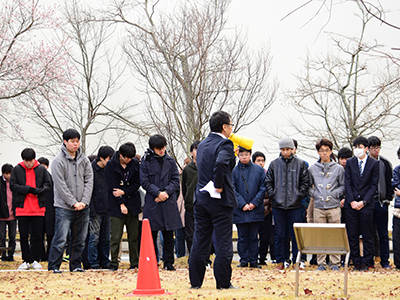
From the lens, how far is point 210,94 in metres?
12.8

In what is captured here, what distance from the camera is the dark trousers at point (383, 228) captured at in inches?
319

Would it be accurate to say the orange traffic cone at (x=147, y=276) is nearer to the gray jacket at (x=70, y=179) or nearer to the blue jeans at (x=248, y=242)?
the gray jacket at (x=70, y=179)

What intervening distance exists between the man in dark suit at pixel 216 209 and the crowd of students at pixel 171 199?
2293mm

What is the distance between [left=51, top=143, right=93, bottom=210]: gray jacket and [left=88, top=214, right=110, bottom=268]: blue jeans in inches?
39.7

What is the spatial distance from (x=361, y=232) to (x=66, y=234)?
469 centimetres

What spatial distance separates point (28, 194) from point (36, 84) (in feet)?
23.4

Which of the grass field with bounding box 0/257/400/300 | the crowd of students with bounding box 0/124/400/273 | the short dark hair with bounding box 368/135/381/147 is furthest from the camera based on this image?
the short dark hair with bounding box 368/135/381/147

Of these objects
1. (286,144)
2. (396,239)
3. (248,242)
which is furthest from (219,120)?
(396,239)

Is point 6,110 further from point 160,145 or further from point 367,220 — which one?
point 367,220

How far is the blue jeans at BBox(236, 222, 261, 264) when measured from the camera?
27.2ft

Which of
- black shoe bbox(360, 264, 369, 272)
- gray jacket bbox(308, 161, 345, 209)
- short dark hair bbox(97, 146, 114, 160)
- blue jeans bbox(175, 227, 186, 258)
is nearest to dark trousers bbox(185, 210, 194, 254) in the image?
blue jeans bbox(175, 227, 186, 258)

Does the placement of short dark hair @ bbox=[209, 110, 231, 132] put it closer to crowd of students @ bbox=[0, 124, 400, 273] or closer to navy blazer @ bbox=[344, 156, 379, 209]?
crowd of students @ bbox=[0, 124, 400, 273]

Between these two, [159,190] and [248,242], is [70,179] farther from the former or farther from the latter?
[248,242]

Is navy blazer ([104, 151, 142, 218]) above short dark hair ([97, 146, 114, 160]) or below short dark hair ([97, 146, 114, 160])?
below
